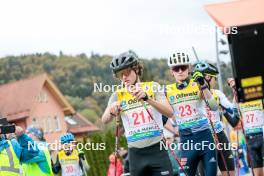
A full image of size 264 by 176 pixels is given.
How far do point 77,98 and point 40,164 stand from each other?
3700 inches

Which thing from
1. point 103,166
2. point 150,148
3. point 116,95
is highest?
point 116,95

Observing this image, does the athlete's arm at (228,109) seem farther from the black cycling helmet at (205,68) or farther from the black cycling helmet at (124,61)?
the black cycling helmet at (124,61)

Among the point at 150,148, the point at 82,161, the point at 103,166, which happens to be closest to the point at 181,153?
the point at 150,148

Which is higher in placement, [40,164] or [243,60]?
[243,60]

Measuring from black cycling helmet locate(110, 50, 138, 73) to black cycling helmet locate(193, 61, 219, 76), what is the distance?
9.34 ft

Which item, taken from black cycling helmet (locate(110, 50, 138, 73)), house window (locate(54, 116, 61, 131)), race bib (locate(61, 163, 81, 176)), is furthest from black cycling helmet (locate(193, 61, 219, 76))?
house window (locate(54, 116, 61, 131))

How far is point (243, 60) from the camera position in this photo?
421 cm

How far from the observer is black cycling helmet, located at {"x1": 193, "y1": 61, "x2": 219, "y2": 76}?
34.8ft

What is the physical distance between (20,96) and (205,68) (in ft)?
183

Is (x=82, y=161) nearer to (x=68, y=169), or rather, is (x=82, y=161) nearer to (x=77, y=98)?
(x=68, y=169)

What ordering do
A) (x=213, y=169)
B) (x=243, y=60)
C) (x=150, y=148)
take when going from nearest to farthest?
(x=243, y=60)
(x=150, y=148)
(x=213, y=169)

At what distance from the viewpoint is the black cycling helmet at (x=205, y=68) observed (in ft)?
34.8

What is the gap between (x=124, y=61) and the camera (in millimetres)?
7855

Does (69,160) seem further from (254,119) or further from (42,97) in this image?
(42,97)
